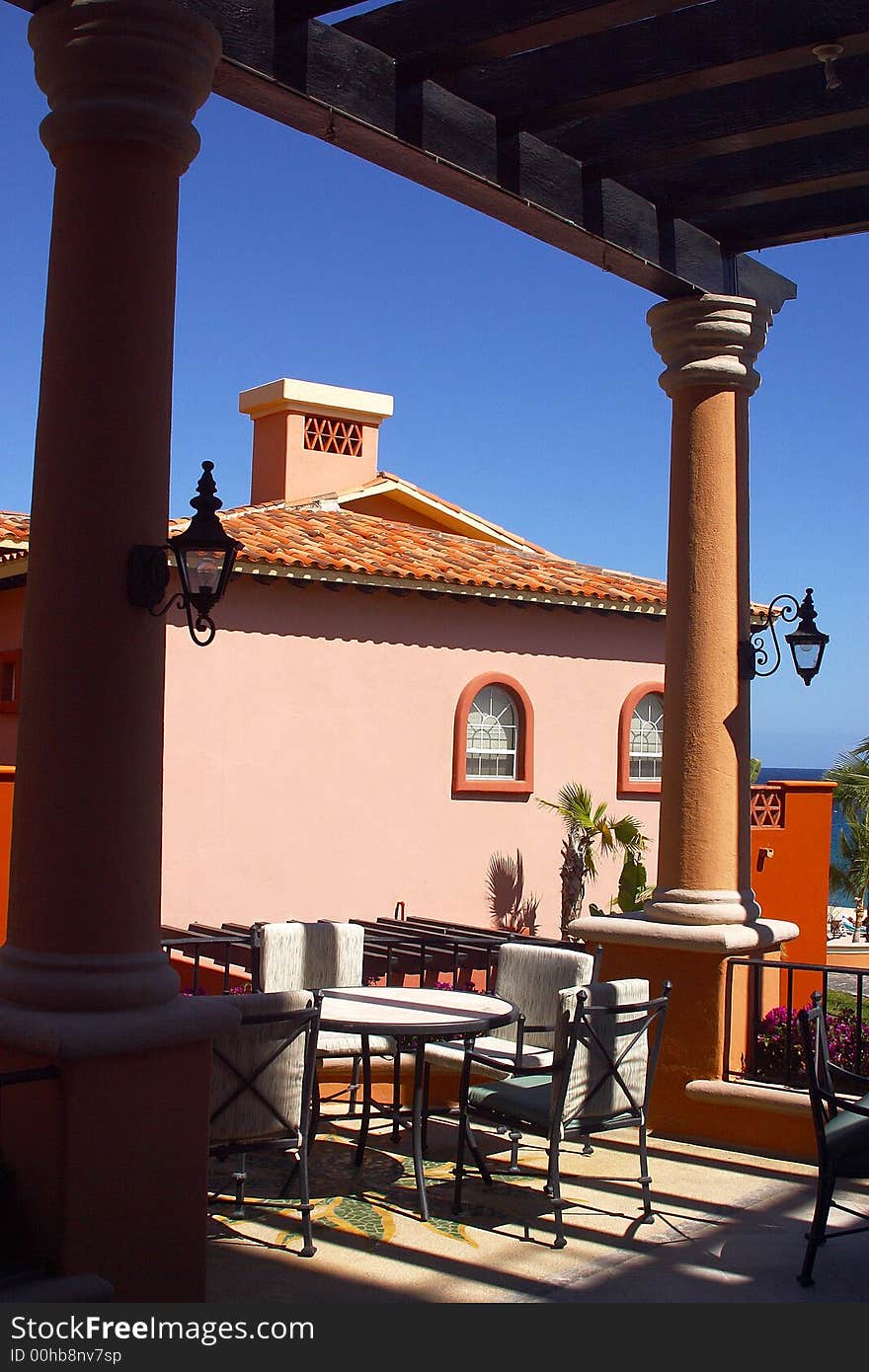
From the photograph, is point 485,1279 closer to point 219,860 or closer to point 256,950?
point 256,950

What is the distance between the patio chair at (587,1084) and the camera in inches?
206

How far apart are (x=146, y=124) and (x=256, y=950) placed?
11.5 ft

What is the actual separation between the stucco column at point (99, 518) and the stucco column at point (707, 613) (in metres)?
3.36

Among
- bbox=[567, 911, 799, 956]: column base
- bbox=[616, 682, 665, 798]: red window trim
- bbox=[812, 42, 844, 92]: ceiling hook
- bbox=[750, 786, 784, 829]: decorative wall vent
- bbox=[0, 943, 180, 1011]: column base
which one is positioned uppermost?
bbox=[812, 42, 844, 92]: ceiling hook

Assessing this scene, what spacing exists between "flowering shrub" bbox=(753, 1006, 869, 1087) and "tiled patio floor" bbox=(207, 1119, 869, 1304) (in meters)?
0.76

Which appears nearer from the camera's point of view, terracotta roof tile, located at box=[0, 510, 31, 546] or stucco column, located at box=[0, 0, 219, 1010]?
stucco column, located at box=[0, 0, 219, 1010]

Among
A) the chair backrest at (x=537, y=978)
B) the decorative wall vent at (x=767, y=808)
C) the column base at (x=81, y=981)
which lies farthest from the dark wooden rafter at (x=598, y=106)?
the decorative wall vent at (x=767, y=808)

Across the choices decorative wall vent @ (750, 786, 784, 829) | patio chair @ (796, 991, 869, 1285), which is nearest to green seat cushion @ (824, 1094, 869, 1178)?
patio chair @ (796, 991, 869, 1285)

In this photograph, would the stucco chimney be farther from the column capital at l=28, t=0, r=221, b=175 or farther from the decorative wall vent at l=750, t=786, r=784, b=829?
the column capital at l=28, t=0, r=221, b=175

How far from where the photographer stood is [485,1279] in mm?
4668

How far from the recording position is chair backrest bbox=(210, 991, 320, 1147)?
15.7ft

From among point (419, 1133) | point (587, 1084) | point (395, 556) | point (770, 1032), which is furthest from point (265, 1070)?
point (395, 556)

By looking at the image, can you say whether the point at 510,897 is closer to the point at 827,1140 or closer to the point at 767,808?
the point at 767,808

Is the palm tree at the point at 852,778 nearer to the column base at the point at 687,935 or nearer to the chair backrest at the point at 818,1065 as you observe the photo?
the column base at the point at 687,935
